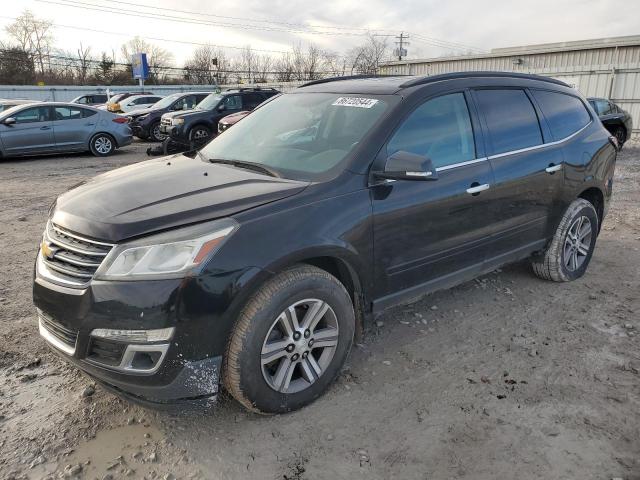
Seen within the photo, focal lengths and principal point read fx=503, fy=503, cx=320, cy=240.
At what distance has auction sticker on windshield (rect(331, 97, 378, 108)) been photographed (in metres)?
3.30

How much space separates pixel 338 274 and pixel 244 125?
65.0 inches

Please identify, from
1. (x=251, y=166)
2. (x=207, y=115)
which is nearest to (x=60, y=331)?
(x=251, y=166)

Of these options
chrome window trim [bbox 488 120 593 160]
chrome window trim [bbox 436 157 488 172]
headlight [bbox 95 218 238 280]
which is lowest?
headlight [bbox 95 218 238 280]

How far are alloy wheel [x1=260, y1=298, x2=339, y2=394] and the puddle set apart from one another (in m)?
0.67

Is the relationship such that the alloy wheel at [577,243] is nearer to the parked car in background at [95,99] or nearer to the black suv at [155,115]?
the black suv at [155,115]

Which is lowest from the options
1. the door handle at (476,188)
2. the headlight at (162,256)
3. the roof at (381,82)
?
the headlight at (162,256)

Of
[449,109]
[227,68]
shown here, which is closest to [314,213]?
[449,109]

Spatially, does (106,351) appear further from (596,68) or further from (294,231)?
(596,68)

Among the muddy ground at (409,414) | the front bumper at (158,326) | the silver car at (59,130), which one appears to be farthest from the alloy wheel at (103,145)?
the front bumper at (158,326)

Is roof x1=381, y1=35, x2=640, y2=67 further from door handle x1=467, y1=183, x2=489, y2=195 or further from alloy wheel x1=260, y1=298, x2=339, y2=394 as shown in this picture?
alloy wheel x1=260, y1=298, x2=339, y2=394

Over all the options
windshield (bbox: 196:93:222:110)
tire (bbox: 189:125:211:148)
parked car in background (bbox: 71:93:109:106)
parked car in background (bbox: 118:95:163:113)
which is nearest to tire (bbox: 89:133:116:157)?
tire (bbox: 189:125:211:148)

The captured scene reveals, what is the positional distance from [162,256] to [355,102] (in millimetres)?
1738

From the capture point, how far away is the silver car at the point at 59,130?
40.8 ft

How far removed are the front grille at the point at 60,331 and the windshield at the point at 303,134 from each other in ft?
4.71
